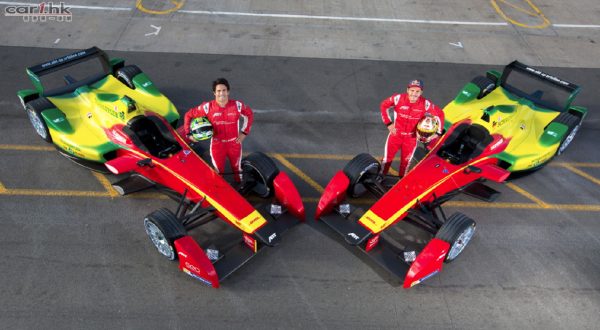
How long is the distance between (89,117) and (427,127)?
5633 millimetres

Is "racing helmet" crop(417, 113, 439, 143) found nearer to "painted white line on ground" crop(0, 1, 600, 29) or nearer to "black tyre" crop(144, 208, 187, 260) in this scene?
"black tyre" crop(144, 208, 187, 260)

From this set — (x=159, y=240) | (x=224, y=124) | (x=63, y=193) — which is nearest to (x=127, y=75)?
(x=63, y=193)

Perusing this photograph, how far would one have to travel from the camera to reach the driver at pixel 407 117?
665 cm

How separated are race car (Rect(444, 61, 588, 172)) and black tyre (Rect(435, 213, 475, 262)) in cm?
199

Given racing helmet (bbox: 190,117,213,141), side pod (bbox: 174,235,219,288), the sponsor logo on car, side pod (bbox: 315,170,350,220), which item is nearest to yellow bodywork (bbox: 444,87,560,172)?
the sponsor logo on car

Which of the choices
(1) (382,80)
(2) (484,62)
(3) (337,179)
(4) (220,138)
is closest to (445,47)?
(2) (484,62)

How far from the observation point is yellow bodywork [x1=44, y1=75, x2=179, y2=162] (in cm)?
722

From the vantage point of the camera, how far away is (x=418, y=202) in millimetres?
6547

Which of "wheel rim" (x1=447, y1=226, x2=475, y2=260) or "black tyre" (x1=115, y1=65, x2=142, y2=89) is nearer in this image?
"wheel rim" (x1=447, y1=226, x2=475, y2=260)

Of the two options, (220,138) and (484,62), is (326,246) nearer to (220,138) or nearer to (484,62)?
(220,138)

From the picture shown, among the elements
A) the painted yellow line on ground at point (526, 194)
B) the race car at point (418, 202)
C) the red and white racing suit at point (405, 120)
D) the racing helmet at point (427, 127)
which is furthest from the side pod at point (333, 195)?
the painted yellow line on ground at point (526, 194)

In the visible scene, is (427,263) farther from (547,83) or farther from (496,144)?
(547,83)

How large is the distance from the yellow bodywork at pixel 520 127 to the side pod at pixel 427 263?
254 cm

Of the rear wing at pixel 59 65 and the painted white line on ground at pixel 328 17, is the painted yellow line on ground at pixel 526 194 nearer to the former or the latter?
the painted white line on ground at pixel 328 17
